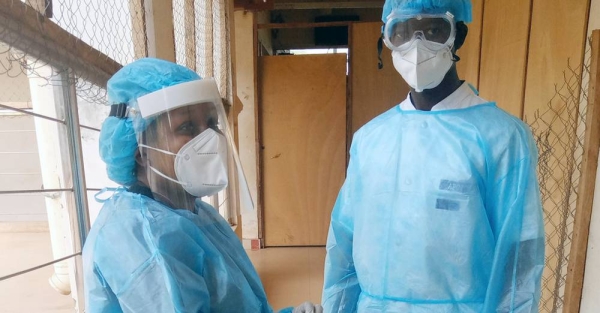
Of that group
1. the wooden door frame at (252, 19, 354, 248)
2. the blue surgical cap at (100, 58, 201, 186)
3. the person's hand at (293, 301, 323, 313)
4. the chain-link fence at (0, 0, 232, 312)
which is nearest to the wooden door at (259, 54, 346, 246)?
the wooden door frame at (252, 19, 354, 248)

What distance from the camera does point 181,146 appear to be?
0.66 metres

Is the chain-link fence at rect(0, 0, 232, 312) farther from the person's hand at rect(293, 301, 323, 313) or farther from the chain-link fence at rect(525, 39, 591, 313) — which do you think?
the chain-link fence at rect(525, 39, 591, 313)

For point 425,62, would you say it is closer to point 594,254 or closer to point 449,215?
point 449,215

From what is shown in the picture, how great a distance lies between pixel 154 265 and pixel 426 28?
82cm

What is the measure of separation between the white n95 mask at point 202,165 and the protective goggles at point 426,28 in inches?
21.5

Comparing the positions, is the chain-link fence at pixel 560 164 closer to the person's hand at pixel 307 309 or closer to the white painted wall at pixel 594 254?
the white painted wall at pixel 594 254

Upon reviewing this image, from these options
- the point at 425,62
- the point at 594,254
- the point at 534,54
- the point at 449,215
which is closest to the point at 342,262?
the point at 449,215

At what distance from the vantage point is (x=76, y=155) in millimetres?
927

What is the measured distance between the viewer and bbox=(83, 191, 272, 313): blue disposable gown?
536 mm

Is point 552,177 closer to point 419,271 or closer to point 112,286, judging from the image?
point 419,271

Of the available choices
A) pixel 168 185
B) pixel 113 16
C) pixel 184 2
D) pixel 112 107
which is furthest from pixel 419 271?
pixel 184 2

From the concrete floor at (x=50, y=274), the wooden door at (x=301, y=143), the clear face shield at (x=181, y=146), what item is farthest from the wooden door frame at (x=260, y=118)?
the clear face shield at (x=181, y=146)

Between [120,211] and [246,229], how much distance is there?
296cm

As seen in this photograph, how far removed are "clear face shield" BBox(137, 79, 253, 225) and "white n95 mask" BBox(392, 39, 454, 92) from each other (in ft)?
1.65
